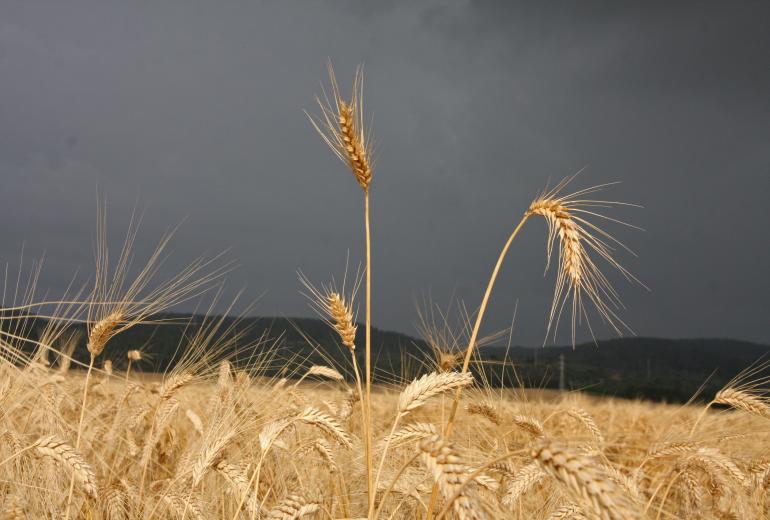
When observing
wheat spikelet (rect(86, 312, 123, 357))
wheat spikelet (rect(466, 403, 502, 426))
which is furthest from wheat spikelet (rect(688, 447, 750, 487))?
wheat spikelet (rect(86, 312, 123, 357))

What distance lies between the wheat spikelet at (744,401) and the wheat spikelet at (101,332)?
3.09 metres

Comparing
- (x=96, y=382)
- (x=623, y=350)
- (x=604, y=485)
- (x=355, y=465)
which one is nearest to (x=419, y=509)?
(x=355, y=465)

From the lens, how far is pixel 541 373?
16.2 ft

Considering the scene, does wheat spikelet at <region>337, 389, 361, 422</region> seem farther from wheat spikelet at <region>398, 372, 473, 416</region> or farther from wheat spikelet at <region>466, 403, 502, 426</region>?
wheat spikelet at <region>398, 372, 473, 416</region>

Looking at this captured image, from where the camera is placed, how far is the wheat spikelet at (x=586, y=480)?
108 centimetres

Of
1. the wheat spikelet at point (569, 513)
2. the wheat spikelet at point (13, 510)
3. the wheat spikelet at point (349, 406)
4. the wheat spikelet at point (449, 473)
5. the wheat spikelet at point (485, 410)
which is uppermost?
the wheat spikelet at point (449, 473)

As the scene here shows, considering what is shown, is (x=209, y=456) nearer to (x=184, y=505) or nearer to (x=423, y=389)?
(x=184, y=505)

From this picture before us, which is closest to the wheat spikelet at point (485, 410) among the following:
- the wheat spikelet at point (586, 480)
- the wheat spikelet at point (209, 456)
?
the wheat spikelet at point (209, 456)

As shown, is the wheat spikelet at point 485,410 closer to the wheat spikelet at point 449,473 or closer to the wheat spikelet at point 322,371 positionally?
the wheat spikelet at point 322,371

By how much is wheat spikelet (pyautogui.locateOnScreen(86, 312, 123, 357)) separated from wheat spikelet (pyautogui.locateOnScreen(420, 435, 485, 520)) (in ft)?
6.32

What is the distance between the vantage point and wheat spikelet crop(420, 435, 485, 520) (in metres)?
1.28

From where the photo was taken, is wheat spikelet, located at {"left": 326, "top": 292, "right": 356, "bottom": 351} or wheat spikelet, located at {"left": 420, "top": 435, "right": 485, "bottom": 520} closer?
wheat spikelet, located at {"left": 420, "top": 435, "right": 485, "bottom": 520}

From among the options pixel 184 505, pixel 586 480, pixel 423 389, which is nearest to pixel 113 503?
pixel 184 505

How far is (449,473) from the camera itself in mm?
1352
